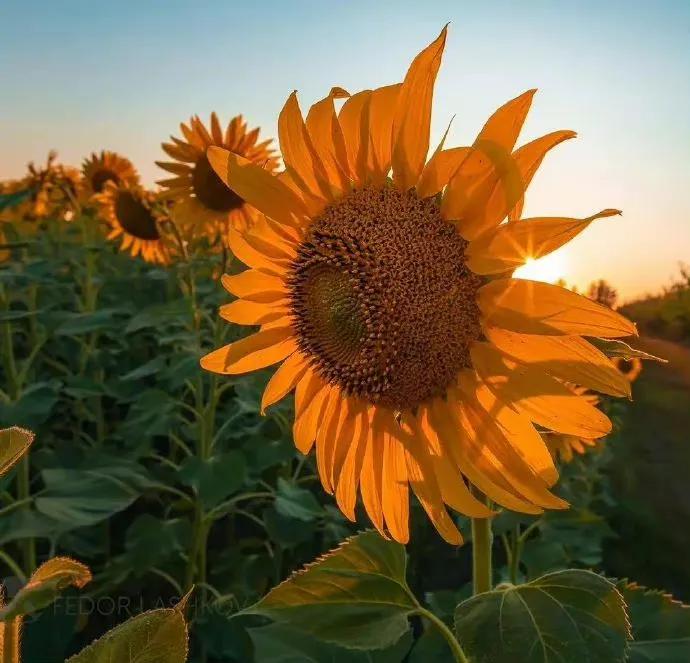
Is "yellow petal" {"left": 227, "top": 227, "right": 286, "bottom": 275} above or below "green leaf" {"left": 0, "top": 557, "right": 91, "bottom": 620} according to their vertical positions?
above

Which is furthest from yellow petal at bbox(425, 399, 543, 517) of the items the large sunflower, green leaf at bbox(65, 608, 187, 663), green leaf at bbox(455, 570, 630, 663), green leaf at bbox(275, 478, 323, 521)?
green leaf at bbox(275, 478, 323, 521)

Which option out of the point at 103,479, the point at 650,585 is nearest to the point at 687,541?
the point at 650,585

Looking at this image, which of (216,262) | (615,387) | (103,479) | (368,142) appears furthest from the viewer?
(216,262)

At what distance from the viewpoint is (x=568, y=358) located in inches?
42.6

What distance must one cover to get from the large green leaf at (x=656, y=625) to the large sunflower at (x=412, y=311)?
301mm

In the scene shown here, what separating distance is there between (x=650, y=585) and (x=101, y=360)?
2593mm

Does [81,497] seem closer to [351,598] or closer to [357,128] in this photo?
[351,598]

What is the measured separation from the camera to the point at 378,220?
4.18ft

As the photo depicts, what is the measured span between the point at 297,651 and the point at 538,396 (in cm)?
67

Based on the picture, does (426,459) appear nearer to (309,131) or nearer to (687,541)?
(309,131)

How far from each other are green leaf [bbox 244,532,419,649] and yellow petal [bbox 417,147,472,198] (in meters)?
0.53

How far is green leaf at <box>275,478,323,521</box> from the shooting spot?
7.72 feet

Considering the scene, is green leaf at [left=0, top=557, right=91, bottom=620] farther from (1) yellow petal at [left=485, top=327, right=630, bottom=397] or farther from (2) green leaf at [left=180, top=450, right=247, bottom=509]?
(2) green leaf at [left=180, top=450, right=247, bottom=509]

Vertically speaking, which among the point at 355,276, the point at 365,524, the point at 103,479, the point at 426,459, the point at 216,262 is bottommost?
the point at 365,524
